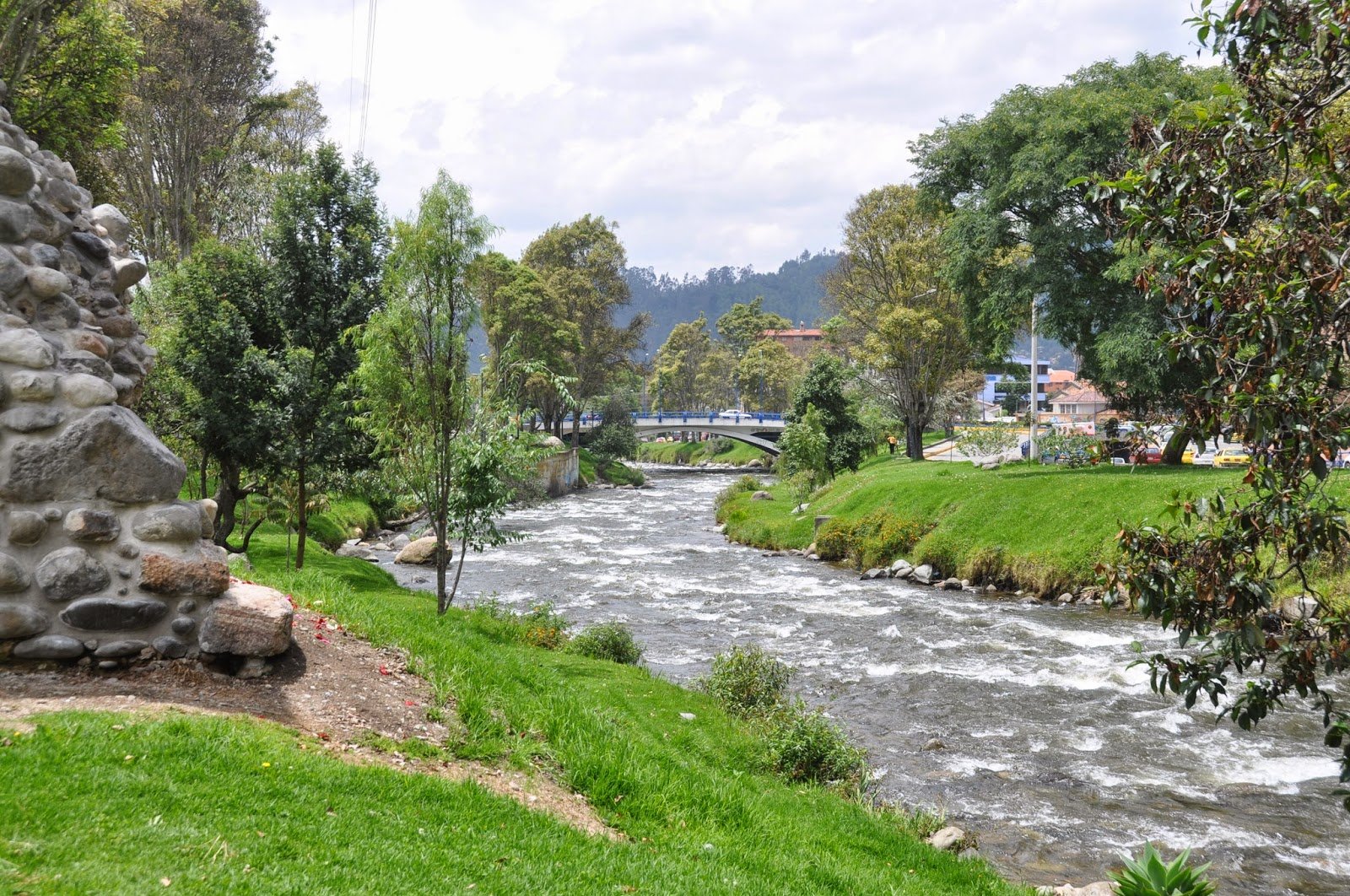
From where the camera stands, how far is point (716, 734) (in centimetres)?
1288

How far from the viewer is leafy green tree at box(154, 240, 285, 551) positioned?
21.0 m

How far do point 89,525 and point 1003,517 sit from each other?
28.9m

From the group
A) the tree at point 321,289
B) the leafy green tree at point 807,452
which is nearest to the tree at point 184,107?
the tree at point 321,289

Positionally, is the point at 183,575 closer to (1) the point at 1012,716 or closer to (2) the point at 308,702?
(2) the point at 308,702

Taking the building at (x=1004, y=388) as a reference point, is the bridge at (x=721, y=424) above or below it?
below

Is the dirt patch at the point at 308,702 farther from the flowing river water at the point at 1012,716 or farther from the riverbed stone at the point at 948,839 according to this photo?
the flowing river water at the point at 1012,716

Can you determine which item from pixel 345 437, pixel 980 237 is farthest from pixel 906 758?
pixel 980 237

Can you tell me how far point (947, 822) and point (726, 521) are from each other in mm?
34860

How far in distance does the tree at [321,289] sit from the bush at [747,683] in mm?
11655

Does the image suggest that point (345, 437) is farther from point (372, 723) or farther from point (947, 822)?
point (947, 822)

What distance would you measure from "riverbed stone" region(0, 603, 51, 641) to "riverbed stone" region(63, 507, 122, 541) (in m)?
0.69

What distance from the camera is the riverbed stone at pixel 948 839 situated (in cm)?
1042

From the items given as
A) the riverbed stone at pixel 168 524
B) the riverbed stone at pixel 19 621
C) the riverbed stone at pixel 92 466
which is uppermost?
the riverbed stone at pixel 92 466

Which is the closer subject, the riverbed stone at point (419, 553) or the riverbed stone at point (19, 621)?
the riverbed stone at point (19, 621)
